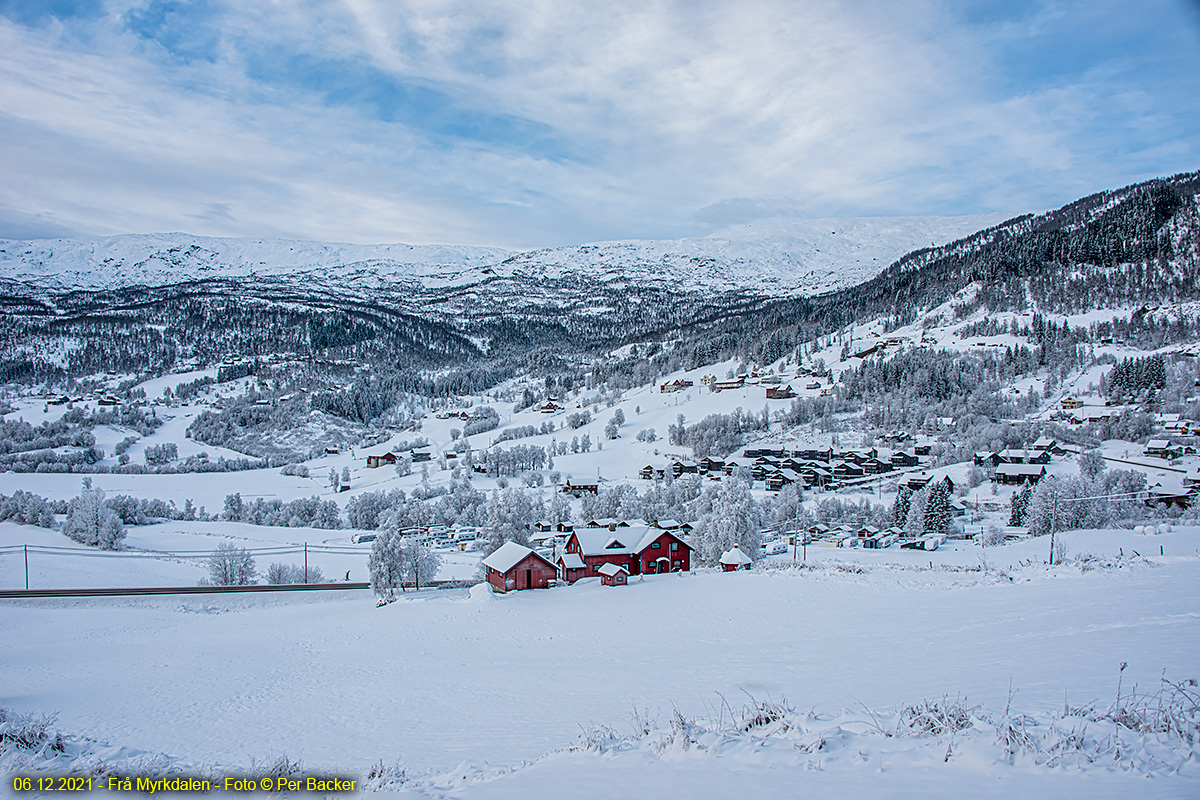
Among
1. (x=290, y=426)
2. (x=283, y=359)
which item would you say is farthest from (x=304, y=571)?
(x=283, y=359)

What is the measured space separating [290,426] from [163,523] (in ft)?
214

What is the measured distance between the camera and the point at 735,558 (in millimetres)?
32125

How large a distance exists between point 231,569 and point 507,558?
19.6 m

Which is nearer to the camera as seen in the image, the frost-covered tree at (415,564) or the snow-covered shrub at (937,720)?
the snow-covered shrub at (937,720)

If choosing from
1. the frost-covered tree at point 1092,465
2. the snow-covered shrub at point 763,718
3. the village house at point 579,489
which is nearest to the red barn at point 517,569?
the snow-covered shrub at point 763,718

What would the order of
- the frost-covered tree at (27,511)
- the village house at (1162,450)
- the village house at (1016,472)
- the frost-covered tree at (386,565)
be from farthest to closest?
the village house at (1016,472) < the village house at (1162,450) < the frost-covered tree at (27,511) < the frost-covered tree at (386,565)

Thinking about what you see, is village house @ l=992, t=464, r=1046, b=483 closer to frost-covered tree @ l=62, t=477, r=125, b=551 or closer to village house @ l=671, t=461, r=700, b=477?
village house @ l=671, t=461, r=700, b=477

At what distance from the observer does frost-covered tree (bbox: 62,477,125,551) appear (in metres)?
47.5

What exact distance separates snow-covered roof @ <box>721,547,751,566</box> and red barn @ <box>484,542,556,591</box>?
9.14 meters

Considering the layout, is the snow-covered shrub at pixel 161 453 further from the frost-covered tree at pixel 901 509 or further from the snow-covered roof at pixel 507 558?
the frost-covered tree at pixel 901 509

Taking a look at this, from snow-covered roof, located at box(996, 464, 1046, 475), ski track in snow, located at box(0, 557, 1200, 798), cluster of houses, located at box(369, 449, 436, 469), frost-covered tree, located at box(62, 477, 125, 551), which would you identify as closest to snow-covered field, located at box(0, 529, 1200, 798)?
ski track in snow, located at box(0, 557, 1200, 798)

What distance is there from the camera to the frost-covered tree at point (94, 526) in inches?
1869

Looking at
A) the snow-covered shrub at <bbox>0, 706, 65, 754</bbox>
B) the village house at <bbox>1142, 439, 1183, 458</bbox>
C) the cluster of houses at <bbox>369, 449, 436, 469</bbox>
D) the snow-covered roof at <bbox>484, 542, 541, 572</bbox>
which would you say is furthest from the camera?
the cluster of houses at <bbox>369, 449, 436, 469</bbox>

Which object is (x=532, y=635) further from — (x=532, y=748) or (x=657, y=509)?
(x=657, y=509)
